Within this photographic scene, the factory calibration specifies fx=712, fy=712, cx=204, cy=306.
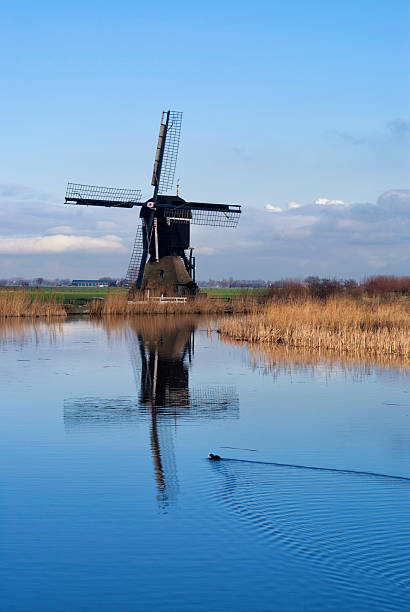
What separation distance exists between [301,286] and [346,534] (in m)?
25.4

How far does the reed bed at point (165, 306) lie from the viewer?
102ft

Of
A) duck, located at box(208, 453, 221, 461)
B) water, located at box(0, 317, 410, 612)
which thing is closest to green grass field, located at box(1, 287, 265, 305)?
water, located at box(0, 317, 410, 612)

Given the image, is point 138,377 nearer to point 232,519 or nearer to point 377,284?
point 232,519

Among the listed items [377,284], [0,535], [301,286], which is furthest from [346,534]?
[377,284]

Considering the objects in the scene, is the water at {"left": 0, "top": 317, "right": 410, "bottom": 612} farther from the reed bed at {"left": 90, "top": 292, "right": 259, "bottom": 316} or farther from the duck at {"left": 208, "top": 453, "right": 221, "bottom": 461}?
the reed bed at {"left": 90, "top": 292, "right": 259, "bottom": 316}

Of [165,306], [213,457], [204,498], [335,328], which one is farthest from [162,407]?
[165,306]

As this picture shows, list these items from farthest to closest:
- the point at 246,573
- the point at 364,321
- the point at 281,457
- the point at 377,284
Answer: the point at 377,284 < the point at 364,321 < the point at 281,457 < the point at 246,573

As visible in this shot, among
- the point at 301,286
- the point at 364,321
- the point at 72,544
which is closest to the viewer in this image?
the point at 72,544

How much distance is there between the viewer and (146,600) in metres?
3.67

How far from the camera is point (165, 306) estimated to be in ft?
106

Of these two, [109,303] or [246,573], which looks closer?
[246,573]

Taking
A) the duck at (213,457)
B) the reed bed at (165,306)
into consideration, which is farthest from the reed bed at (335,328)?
the duck at (213,457)

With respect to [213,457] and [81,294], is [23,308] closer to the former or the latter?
[213,457]

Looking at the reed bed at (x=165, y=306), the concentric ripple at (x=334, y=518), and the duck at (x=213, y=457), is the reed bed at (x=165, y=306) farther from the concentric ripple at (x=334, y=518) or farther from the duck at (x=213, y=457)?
the concentric ripple at (x=334, y=518)
